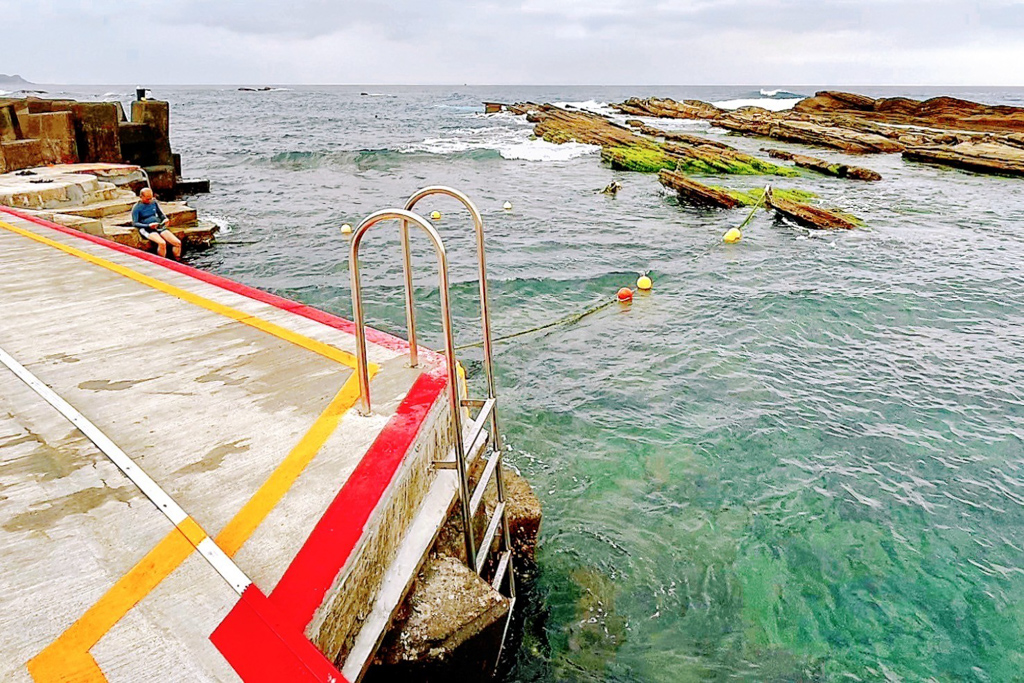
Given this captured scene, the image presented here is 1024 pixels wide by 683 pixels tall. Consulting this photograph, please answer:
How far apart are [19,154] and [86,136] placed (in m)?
2.20

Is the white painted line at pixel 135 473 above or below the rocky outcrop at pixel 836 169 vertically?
below

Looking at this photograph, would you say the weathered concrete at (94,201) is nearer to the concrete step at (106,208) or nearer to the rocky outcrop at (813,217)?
the concrete step at (106,208)

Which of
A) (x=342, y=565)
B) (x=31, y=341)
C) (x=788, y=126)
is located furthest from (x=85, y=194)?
(x=788, y=126)

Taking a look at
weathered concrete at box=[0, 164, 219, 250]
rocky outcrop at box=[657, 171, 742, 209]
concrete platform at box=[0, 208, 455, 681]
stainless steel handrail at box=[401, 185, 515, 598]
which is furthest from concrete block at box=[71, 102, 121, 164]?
stainless steel handrail at box=[401, 185, 515, 598]

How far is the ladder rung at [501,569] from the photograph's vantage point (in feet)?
11.8

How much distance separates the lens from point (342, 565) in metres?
2.38

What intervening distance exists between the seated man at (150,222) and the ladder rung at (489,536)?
393 inches

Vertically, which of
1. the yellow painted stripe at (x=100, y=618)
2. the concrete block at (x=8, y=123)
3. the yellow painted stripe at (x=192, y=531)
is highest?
the concrete block at (x=8, y=123)

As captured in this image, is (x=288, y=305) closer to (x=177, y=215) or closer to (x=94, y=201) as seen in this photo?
(x=94, y=201)

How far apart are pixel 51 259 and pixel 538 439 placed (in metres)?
5.03

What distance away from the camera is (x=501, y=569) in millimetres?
3643

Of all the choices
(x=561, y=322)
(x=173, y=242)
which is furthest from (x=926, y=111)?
(x=173, y=242)

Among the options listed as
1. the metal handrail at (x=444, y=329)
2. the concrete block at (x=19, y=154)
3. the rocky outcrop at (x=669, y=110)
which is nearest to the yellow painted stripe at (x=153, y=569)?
the metal handrail at (x=444, y=329)

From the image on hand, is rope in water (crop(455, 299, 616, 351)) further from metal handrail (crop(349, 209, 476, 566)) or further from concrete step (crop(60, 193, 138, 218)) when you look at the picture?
concrete step (crop(60, 193, 138, 218))
